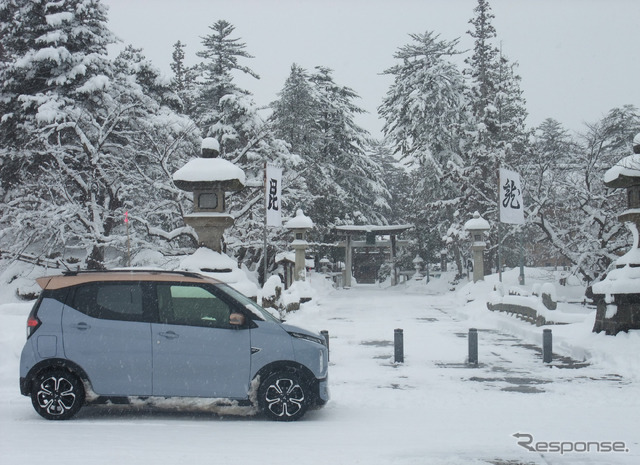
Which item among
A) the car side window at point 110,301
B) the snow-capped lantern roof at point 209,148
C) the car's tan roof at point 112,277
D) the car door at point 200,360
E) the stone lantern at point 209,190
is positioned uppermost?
the snow-capped lantern roof at point 209,148

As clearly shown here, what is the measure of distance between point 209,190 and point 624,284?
963cm

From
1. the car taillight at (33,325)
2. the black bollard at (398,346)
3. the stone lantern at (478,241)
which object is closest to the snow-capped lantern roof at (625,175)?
the black bollard at (398,346)

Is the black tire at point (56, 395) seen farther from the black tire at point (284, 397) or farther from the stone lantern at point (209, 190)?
the stone lantern at point (209, 190)

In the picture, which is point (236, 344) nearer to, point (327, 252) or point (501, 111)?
Result: point (501, 111)

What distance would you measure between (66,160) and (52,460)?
77.1 feet

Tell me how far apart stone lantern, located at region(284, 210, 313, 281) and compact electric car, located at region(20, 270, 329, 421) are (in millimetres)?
24551

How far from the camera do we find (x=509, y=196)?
81.1ft

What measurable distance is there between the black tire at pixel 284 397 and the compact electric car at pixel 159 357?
0.5 inches

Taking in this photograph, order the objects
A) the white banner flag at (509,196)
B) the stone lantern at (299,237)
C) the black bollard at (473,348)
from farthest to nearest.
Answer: the stone lantern at (299,237) → the white banner flag at (509,196) → the black bollard at (473,348)

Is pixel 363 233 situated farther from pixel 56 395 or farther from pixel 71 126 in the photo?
pixel 56 395

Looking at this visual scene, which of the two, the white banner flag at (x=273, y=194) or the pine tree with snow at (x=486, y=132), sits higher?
the pine tree with snow at (x=486, y=132)

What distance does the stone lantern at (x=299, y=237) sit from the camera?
32.0 metres

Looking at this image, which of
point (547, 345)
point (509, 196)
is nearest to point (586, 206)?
point (509, 196)

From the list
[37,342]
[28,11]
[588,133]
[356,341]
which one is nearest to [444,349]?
[356,341]
